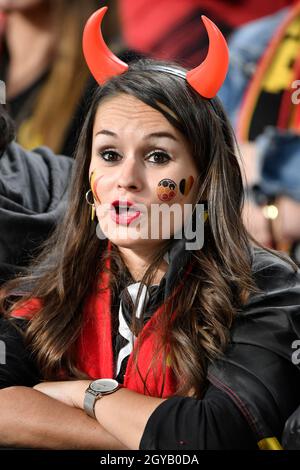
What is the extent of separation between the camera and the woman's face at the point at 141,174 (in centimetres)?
168

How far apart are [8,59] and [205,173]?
2.76 meters

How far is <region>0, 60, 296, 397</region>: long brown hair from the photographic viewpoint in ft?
5.51

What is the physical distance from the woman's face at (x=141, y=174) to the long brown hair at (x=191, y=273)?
0.10 ft

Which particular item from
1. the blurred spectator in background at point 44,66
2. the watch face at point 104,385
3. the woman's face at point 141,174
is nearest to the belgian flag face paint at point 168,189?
the woman's face at point 141,174

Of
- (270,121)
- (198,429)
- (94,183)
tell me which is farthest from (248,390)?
(270,121)

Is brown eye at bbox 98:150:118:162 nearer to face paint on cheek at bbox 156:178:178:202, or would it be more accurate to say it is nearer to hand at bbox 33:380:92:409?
face paint on cheek at bbox 156:178:178:202

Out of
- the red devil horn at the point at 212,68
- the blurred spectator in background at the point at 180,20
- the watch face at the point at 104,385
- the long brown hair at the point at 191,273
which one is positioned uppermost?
the blurred spectator in background at the point at 180,20

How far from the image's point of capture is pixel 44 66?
4.18m

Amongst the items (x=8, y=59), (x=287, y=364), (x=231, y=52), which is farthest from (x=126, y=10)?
(x=287, y=364)

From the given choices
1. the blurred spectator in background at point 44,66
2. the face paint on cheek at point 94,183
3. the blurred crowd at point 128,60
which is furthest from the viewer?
the blurred spectator in background at point 44,66

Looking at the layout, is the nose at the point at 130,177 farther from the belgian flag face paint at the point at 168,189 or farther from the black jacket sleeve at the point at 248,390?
the black jacket sleeve at the point at 248,390

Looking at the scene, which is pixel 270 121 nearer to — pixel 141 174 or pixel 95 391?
pixel 141 174

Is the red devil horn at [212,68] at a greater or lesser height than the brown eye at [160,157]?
greater

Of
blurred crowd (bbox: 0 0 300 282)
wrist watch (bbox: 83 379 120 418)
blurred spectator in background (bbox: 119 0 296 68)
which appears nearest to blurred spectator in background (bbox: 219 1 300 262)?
blurred crowd (bbox: 0 0 300 282)
